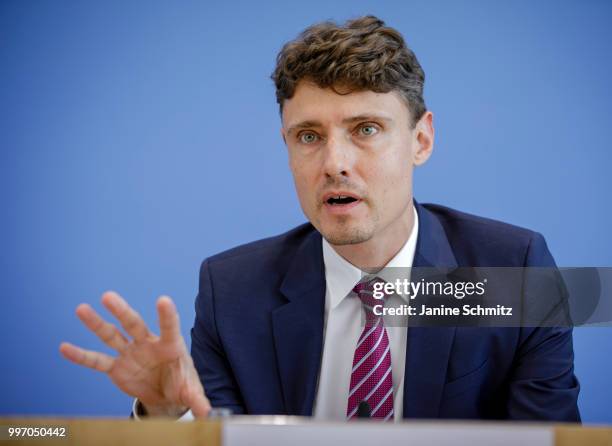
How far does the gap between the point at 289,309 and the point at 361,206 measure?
0.36m

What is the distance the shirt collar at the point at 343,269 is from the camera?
1.89 m

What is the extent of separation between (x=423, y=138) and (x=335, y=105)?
410 mm

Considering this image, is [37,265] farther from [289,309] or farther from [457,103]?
[457,103]

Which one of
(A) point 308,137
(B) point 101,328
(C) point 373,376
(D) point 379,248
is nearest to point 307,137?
(A) point 308,137

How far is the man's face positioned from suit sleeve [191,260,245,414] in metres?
0.42

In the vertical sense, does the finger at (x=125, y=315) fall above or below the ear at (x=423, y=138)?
below

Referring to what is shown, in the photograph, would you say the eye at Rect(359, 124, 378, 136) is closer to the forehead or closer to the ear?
the forehead

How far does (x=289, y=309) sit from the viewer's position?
188 centimetres

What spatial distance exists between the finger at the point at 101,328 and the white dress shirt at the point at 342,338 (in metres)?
0.65

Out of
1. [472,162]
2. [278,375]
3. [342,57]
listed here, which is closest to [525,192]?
[472,162]

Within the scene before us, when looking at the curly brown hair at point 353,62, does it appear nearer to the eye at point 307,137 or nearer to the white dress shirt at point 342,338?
the eye at point 307,137

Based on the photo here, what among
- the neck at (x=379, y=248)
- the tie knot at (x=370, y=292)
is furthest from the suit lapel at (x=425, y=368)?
the neck at (x=379, y=248)

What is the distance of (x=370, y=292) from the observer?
6.10 feet

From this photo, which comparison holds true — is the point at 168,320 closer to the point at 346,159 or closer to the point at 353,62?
the point at 346,159
